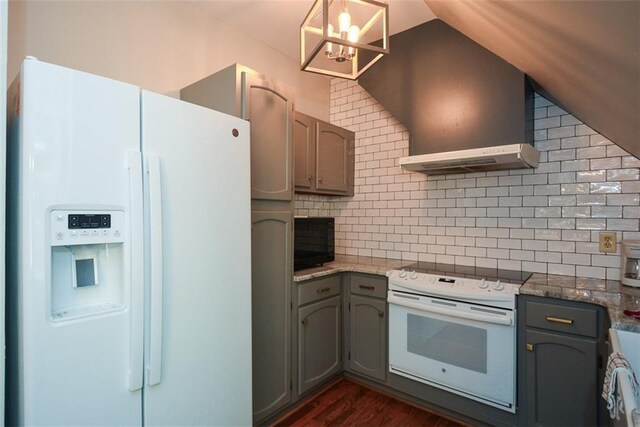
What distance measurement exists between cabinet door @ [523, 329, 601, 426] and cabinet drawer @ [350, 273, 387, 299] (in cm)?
93

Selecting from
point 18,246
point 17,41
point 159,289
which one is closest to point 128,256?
point 159,289

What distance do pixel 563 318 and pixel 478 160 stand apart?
102 centimetres

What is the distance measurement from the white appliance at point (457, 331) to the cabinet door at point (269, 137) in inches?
41.7

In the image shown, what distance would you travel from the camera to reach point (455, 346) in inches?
82.4

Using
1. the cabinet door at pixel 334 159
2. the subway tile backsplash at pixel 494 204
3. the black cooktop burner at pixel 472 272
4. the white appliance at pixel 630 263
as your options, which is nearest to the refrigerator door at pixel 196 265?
the cabinet door at pixel 334 159

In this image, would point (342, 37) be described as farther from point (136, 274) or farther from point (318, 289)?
point (318, 289)

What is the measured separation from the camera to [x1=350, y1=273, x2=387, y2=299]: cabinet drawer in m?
2.41

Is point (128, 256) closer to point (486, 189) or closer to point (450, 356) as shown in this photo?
point (450, 356)

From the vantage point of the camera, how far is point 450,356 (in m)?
2.11

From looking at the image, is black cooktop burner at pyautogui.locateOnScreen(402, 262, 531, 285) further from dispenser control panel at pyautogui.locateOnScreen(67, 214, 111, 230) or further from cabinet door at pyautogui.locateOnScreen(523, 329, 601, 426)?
dispenser control panel at pyautogui.locateOnScreen(67, 214, 111, 230)

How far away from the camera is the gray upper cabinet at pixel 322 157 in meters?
2.59

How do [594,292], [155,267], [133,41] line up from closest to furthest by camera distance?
[155,267] < [594,292] < [133,41]

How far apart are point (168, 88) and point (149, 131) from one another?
1116mm

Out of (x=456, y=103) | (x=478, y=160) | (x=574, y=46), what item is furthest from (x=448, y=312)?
(x=574, y=46)
